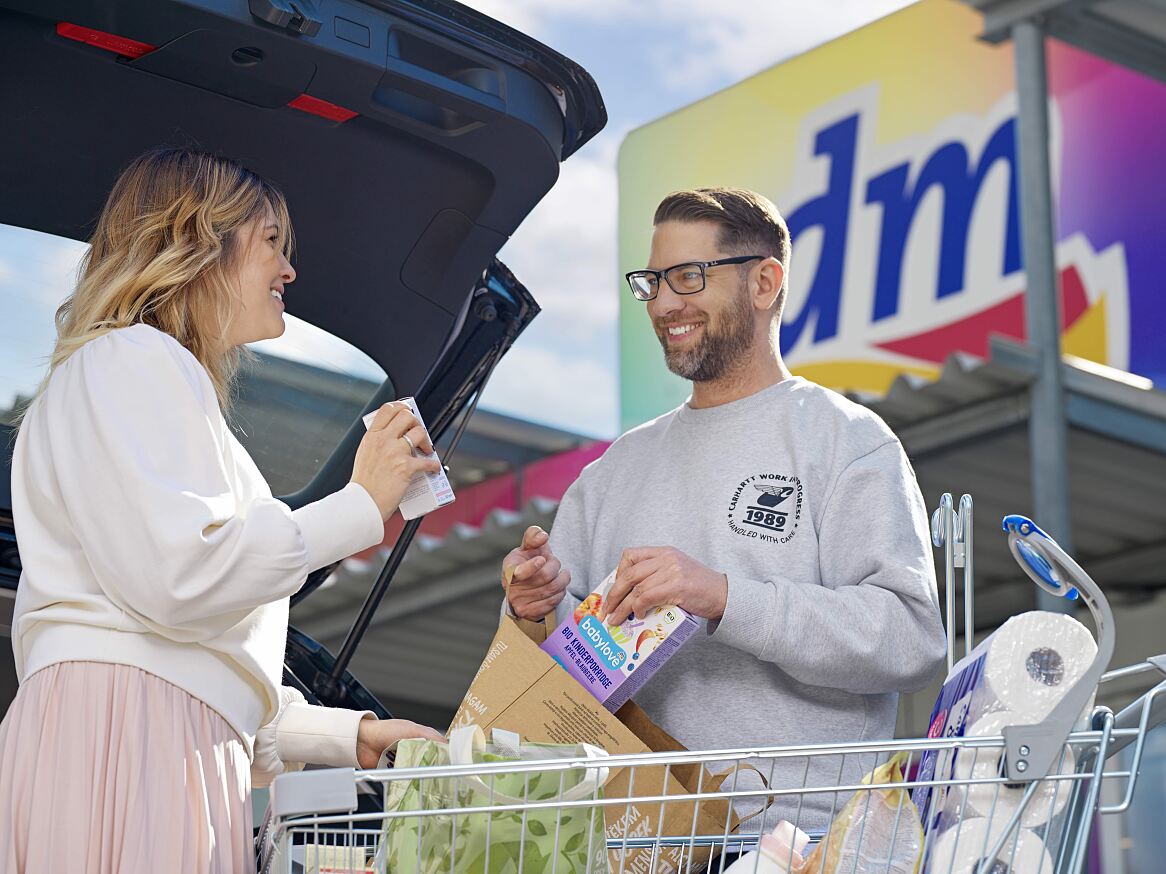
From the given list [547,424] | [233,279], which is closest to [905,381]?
[233,279]

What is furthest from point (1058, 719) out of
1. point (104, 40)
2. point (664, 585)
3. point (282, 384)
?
point (282, 384)

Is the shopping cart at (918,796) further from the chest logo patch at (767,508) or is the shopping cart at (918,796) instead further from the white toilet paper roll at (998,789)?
the chest logo patch at (767,508)

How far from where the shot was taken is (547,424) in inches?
617

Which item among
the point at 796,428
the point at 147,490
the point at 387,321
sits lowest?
the point at 147,490

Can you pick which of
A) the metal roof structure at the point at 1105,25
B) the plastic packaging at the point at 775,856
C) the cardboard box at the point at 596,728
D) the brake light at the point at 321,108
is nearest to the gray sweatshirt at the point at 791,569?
the cardboard box at the point at 596,728

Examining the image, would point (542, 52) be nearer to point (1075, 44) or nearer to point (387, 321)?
point (387, 321)

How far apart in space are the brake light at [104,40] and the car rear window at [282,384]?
2.04 ft

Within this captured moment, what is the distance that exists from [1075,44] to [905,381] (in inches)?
72.5

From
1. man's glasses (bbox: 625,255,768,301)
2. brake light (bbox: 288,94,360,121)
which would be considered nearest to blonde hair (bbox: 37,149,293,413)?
brake light (bbox: 288,94,360,121)

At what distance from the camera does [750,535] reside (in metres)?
2.66

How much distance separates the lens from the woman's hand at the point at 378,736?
2320mm

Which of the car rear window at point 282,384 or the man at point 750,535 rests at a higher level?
the car rear window at point 282,384

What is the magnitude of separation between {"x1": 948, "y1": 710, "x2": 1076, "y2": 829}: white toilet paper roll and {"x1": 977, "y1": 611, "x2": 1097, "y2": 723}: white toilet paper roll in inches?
0.9

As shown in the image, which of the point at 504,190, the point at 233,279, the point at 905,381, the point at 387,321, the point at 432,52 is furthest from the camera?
the point at 905,381
